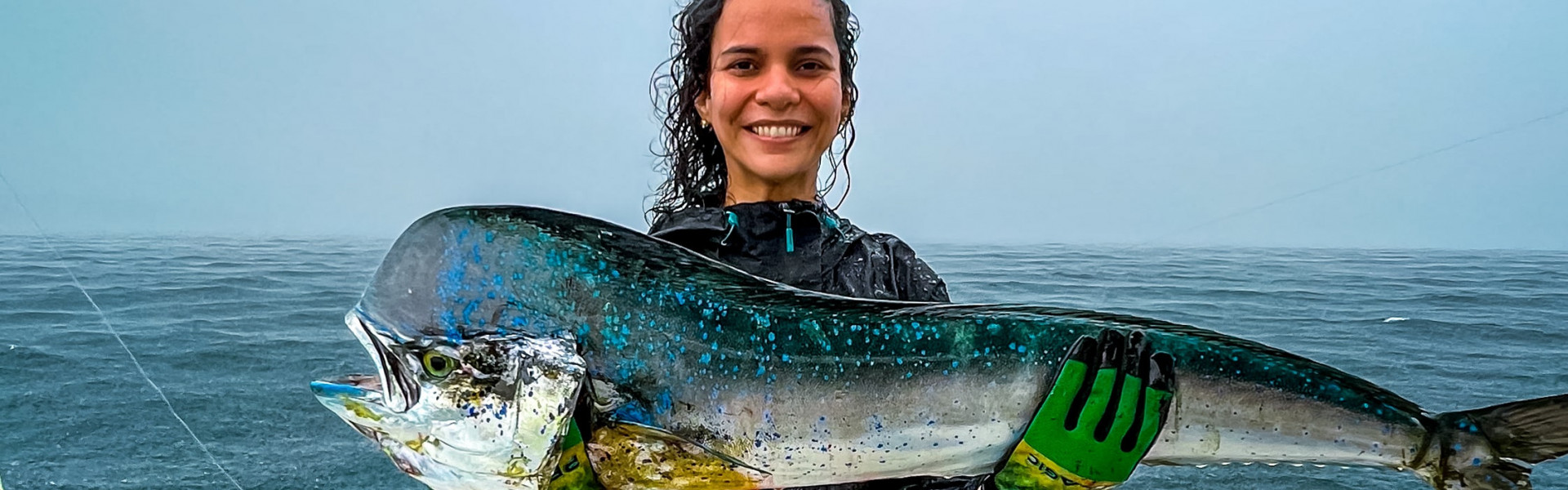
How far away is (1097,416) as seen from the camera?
1.57 metres

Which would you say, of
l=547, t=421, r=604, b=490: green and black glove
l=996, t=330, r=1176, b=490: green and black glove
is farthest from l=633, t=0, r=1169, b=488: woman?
l=547, t=421, r=604, b=490: green and black glove

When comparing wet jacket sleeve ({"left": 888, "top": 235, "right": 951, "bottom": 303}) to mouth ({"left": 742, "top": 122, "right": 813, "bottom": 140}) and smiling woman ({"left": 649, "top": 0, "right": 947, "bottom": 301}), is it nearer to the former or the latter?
smiling woman ({"left": 649, "top": 0, "right": 947, "bottom": 301})

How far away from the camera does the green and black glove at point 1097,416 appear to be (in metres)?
1.54

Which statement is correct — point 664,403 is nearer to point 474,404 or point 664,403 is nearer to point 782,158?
point 474,404

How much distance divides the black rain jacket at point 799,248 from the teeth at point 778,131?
6.1 inches

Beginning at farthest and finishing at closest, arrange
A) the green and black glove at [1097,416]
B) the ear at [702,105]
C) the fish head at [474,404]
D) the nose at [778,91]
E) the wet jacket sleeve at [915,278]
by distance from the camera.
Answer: the ear at [702,105] < the wet jacket sleeve at [915,278] < the nose at [778,91] < the green and black glove at [1097,416] < the fish head at [474,404]

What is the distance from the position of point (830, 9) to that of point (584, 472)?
120cm

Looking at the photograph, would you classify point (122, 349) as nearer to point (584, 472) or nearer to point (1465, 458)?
point (584, 472)

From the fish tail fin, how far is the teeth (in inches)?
52.2

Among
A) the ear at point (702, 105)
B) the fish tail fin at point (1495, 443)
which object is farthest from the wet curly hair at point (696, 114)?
the fish tail fin at point (1495, 443)

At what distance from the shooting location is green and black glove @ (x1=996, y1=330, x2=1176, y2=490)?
5.05 feet

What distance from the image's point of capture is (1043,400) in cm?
156

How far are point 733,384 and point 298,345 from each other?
4.16m

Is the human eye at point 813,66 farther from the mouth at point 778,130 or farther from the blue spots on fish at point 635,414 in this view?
the blue spots on fish at point 635,414
